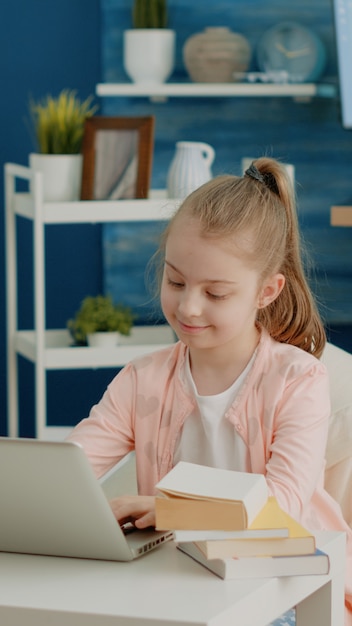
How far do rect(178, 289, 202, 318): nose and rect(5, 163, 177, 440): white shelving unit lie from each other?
152 cm

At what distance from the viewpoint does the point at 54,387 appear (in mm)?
3686

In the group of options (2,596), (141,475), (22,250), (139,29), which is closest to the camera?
(2,596)

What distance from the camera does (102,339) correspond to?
3.16 meters

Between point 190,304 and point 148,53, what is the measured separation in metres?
2.06

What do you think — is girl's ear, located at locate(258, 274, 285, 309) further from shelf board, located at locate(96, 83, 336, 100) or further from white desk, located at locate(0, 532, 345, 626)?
shelf board, located at locate(96, 83, 336, 100)

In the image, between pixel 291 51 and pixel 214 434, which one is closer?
pixel 214 434

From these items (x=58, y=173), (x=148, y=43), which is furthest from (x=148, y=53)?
(x=58, y=173)

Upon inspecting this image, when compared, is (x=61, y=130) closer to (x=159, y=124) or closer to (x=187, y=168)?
(x=187, y=168)

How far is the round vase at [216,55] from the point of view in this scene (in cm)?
335

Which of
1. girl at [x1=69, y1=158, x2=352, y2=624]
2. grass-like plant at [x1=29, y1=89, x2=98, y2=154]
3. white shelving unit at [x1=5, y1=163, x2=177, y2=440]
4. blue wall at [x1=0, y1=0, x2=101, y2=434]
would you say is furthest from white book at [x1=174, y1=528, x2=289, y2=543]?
blue wall at [x1=0, y1=0, x2=101, y2=434]

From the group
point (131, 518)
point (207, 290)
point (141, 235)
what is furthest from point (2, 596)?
point (141, 235)

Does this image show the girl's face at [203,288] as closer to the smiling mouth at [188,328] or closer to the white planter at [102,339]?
the smiling mouth at [188,328]

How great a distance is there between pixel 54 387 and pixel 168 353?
2126 millimetres

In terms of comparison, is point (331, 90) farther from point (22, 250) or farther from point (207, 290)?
point (207, 290)
